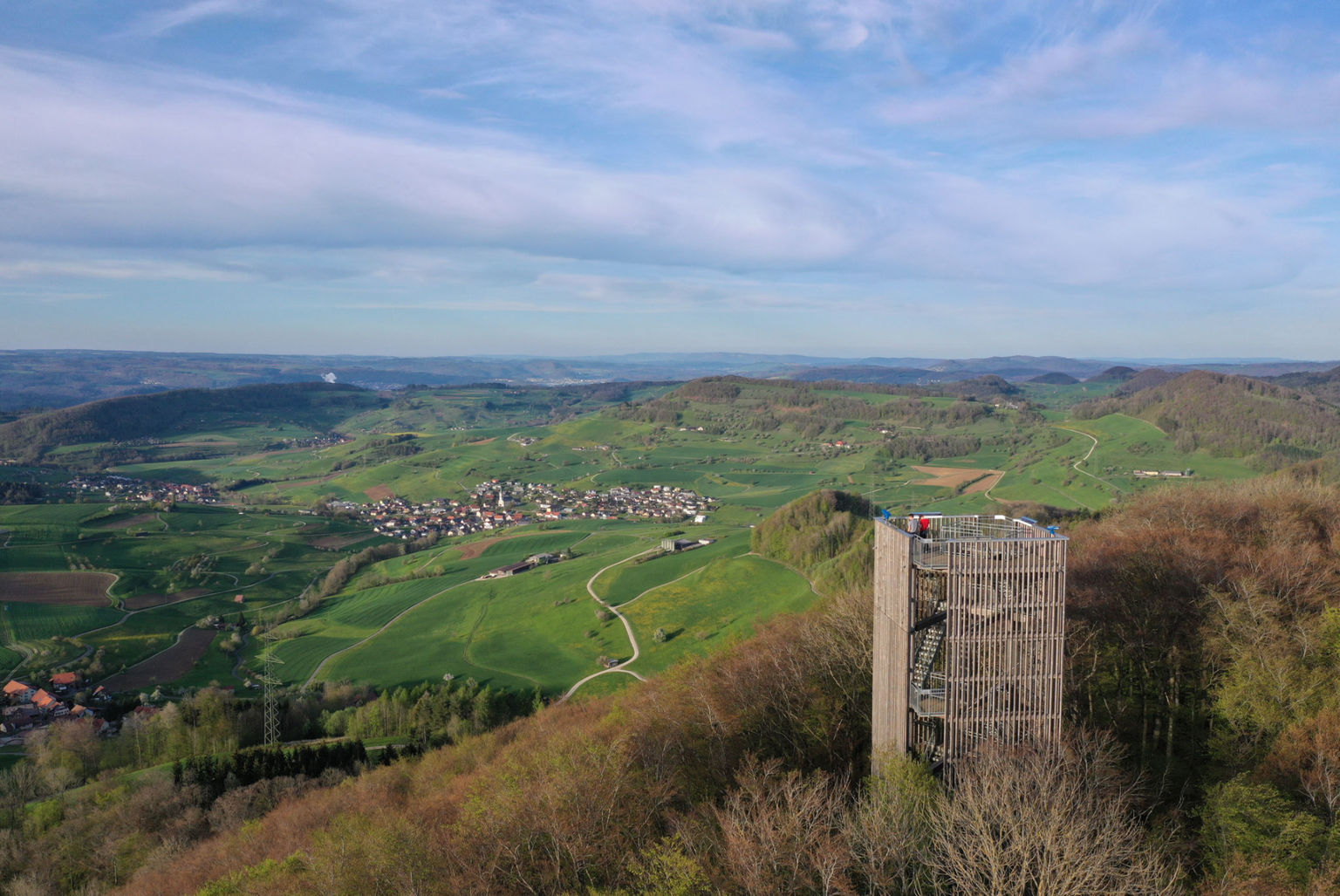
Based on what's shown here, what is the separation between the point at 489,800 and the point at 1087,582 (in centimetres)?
2702

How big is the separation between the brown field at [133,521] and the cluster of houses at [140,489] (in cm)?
2515

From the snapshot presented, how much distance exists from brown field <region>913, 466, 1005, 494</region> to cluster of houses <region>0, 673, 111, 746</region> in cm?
12526

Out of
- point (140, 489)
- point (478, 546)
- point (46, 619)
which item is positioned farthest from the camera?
point (140, 489)

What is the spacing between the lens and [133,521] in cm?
13038

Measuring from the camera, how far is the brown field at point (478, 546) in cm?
11598

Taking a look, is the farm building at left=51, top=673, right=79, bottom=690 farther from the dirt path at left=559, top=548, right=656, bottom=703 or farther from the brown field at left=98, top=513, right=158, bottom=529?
the brown field at left=98, top=513, right=158, bottom=529

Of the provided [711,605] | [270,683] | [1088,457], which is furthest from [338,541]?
[1088,457]

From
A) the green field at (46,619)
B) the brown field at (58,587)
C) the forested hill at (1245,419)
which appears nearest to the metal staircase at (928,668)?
the green field at (46,619)

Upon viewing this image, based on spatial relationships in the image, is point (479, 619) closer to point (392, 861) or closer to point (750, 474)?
point (392, 861)

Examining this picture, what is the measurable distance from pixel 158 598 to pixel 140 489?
319ft

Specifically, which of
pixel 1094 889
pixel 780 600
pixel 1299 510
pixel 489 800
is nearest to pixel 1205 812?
pixel 1094 889

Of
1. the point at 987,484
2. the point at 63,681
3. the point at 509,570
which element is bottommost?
the point at 63,681

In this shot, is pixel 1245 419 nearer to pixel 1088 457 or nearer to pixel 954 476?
pixel 1088 457

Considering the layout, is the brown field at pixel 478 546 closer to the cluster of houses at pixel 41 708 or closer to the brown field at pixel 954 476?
the cluster of houses at pixel 41 708
